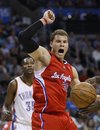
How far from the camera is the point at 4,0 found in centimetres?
1950

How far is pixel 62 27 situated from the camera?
16.8 metres

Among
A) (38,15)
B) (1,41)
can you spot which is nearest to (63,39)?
(1,41)

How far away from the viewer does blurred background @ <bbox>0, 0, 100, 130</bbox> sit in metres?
14.6

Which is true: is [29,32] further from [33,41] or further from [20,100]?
[20,100]

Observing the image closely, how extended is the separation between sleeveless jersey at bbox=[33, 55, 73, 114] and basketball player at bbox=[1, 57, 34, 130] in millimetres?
1131

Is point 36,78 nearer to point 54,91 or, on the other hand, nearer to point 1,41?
point 54,91

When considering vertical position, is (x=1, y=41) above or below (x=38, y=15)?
below

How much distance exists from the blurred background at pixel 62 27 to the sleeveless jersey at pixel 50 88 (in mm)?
6716

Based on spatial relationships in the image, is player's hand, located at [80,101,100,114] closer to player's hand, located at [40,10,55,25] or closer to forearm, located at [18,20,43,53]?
forearm, located at [18,20,43,53]

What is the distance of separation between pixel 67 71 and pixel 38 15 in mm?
11745

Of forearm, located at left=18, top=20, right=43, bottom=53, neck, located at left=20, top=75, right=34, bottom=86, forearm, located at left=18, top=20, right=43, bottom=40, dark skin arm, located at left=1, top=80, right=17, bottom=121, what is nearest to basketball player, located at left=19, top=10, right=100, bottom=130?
forearm, located at left=18, top=20, right=43, bottom=53

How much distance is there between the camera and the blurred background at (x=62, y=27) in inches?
573

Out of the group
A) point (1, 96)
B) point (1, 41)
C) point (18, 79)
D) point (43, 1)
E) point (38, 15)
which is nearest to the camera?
point (18, 79)

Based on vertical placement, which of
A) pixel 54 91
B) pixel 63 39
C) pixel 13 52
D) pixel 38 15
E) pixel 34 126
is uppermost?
pixel 38 15
